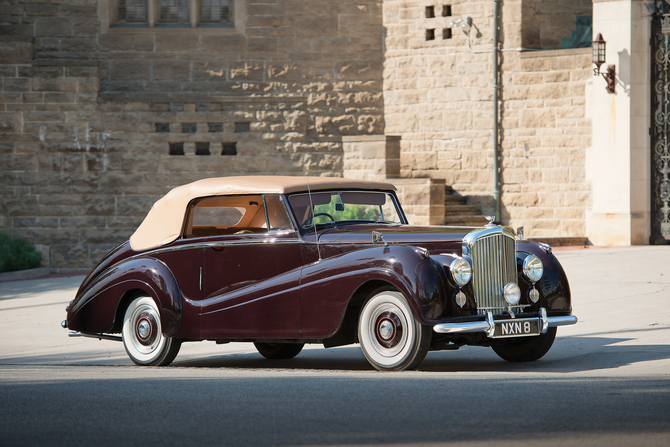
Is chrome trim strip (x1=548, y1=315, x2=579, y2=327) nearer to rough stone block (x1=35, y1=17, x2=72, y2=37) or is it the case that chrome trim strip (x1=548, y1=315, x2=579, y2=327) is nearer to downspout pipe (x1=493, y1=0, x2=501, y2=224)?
downspout pipe (x1=493, y1=0, x2=501, y2=224)

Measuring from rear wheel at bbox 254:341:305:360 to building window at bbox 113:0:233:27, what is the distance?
13.4 m

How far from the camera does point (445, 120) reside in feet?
65.0

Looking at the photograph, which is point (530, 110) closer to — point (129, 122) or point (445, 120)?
point (445, 120)

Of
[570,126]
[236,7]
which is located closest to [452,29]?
[570,126]

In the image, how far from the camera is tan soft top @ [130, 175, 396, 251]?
25.8ft

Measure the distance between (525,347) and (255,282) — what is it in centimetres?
248

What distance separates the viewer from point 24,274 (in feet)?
57.0

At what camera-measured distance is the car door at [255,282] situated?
738 cm

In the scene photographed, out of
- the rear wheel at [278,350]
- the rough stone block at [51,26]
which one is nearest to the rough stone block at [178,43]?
the rough stone block at [51,26]

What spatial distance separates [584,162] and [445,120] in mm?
3352

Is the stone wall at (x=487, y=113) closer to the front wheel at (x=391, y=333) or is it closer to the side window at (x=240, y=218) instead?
the side window at (x=240, y=218)

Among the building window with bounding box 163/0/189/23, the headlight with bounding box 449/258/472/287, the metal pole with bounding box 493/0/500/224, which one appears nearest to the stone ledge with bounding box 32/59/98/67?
the building window with bounding box 163/0/189/23

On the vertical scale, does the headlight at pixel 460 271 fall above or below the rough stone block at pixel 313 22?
below

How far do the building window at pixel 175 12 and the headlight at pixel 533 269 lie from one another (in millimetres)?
15002
